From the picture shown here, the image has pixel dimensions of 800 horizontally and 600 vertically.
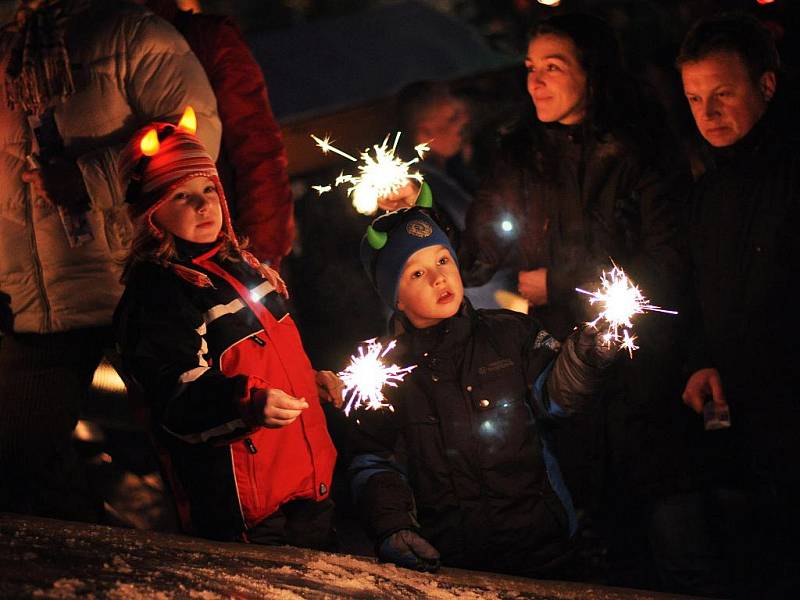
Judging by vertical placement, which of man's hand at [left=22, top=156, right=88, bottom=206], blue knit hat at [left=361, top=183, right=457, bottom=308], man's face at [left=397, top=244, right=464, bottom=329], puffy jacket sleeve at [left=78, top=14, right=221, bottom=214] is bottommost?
man's face at [left=397, top=244, right=464, bottom=329]

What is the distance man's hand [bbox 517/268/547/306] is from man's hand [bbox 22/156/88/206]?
6.09 feet

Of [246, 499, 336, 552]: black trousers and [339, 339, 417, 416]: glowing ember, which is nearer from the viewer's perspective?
[339, 339, 417, 416]: glowing ember

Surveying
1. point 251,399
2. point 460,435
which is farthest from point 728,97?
point 251,399

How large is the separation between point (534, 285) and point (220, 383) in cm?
164

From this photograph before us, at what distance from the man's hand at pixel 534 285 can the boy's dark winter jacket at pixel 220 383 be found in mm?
1139

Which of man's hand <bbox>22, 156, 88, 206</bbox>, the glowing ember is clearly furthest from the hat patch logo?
man's hand <bbox>22, 156, 88, 206</bbox>

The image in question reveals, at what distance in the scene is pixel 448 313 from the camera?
387 cm

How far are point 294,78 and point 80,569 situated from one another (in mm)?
4534

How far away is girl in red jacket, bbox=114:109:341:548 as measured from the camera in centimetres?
365

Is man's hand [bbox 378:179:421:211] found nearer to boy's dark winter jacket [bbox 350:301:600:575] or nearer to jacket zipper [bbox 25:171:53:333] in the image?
boy's dark winter jacket [bbox 350:301:600:575]

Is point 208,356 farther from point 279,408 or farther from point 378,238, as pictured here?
point 378,238

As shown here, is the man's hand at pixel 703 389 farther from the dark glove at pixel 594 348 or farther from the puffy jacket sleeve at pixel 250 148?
the puffy jacket sleeve at pixel 250 148

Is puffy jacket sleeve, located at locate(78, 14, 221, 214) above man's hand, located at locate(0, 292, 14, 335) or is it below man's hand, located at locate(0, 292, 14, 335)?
above

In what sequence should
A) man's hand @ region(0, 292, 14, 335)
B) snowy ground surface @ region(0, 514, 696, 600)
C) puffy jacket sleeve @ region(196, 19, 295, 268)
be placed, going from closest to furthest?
snowy ground surface @ region(0, 514, 696, 600) → man's hand @ region(0, 292, 14, 335) → puffy jacket sleeve @ region(196, 19, 295, 268)
